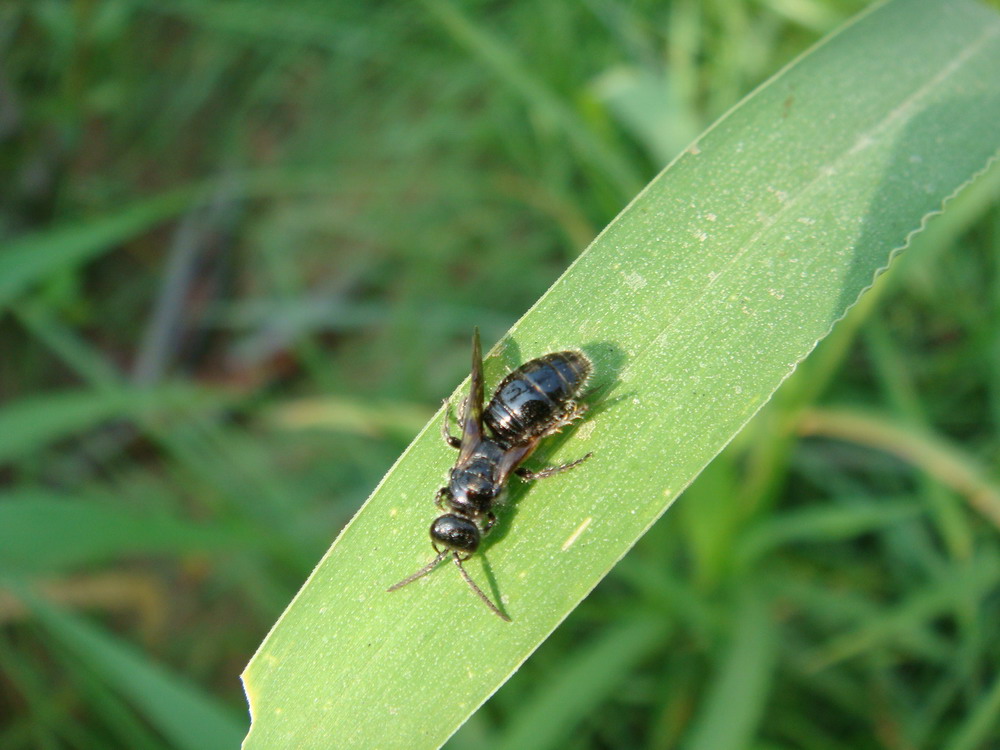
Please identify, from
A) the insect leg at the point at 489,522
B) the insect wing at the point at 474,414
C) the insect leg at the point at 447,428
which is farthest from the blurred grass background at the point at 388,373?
the insect leg at the point at 447,428

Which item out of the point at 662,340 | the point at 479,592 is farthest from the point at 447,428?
the point at 662,340

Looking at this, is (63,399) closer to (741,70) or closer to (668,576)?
(668,576)

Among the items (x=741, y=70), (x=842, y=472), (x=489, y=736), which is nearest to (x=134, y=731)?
(x=489, y=736)

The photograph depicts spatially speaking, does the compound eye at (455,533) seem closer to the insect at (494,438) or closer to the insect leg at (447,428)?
the insect at (494,438)

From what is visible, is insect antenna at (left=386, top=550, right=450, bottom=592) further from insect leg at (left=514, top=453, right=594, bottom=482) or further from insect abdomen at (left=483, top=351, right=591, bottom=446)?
insect abdomen at (left=483, top=351, right=591, bottom=446)

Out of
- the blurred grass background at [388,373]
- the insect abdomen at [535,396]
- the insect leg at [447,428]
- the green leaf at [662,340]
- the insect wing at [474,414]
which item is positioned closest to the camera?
the green leaf at [662,340]

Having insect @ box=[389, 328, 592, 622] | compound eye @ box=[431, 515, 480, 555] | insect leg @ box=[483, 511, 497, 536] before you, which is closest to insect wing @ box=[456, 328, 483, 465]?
insect @ box=[389, 328, 592, 622]
